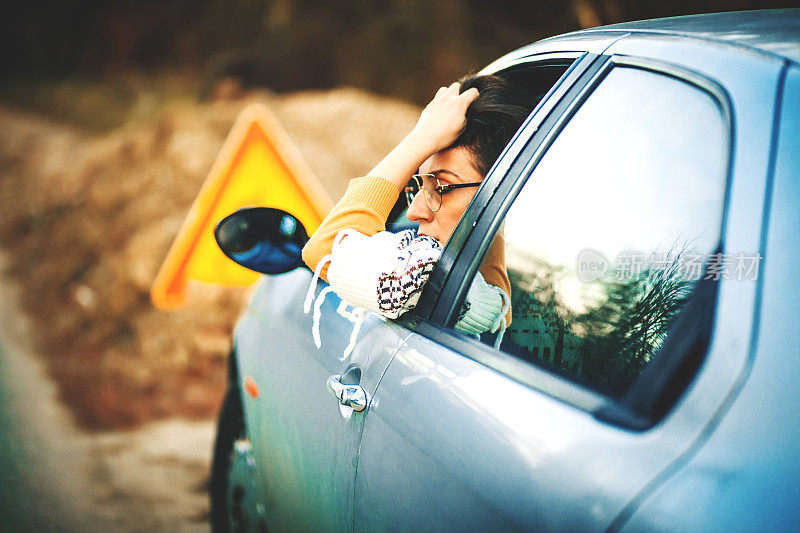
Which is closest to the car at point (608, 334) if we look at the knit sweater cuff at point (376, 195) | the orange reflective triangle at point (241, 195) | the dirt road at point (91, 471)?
the knit sweater cuff at point (376, 195)

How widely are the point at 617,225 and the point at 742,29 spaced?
1.50 feet

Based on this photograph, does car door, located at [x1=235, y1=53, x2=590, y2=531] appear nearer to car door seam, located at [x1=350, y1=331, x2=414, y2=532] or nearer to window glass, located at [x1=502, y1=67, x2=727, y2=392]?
car door seam, located at [x1=350, y1=331, x2=414, y2=532]

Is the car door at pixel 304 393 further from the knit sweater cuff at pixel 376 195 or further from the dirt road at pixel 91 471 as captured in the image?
the dirt road at pixel 91 471

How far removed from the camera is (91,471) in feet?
12.3

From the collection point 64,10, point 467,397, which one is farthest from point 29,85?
point 467,397

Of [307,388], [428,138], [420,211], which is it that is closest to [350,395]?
[307,388]

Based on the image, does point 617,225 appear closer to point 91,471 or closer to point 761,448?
point 761,448

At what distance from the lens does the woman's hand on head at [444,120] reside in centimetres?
183

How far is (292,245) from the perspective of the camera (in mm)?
2053

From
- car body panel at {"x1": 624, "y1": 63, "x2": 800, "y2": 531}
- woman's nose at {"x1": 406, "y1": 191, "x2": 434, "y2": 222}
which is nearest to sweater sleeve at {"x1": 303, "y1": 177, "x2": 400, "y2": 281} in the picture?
woman's nose at {"x1": 406, "y1": 191, "x2": 434, "y2": 222}

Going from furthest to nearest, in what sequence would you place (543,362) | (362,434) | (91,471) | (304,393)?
(91,471) → (304,393) → (362,434) → (543,362)

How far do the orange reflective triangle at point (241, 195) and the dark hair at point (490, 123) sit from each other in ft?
6.93

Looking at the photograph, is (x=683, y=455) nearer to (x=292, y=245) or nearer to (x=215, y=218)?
(x=292, y=245)

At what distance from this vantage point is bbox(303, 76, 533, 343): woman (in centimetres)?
159
